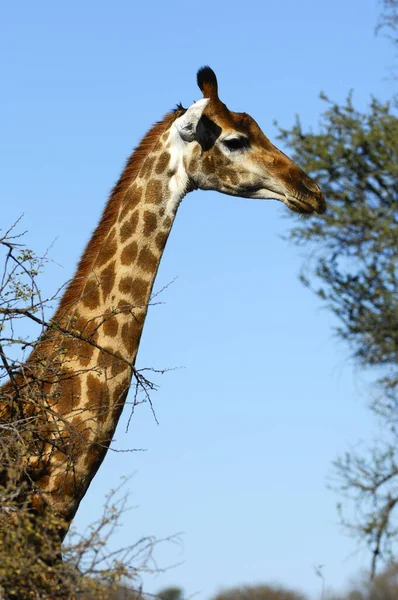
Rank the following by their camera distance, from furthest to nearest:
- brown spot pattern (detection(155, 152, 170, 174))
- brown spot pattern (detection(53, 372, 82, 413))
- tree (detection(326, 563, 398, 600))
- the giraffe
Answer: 1. tree (detection(326, 563, 398, 600))
2. brown spot pattern (detection(155, 152, 170, 174))
3. brown spot pattern (detection(53, 372, 82, 413))
4. the giraffe

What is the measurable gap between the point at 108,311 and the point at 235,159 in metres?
1.53

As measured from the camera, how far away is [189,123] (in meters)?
7.65

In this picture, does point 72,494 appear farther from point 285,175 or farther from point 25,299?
point 285,175

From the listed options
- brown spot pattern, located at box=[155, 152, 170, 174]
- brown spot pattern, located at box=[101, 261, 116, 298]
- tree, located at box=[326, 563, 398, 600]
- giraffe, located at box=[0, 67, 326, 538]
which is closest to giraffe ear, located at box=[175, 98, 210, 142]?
giraffe, located at box=[0, 67, 326, 538]

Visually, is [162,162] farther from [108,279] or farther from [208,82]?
[108,279]

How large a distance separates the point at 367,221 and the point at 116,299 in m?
11.2

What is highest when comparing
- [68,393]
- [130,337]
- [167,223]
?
[167,223]

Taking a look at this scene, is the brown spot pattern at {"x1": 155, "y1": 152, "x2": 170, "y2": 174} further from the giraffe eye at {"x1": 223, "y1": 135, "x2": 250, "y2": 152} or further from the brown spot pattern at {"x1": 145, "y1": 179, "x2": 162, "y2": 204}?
the giraffe eye at {"x1": 223, "y1": 135, "x2": 250, "y2": 152}

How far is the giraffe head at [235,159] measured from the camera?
25.4 ft

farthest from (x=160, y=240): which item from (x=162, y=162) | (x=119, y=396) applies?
(x=119, y=396)

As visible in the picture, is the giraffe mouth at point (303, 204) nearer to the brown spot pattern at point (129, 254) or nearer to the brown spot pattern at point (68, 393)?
the brown spot pattern at point (129, 254)

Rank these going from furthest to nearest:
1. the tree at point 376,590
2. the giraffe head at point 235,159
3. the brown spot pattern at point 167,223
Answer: the tree at point 376,590 < the giraffe head at point 235,159 < the brown spot pattern at point 167,223

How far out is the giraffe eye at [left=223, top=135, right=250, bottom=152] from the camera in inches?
309

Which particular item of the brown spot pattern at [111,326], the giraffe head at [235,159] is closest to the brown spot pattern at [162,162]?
the giraffe head at [235,159]
